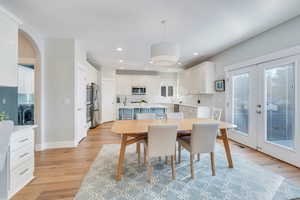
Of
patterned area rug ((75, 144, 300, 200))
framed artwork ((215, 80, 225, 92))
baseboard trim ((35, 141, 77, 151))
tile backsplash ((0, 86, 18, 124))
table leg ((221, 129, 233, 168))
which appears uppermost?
framed artwork ((215, 80, 225, 92))

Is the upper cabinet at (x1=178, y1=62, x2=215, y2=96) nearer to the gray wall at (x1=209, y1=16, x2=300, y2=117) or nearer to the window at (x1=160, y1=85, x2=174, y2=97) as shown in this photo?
the gray wall at (x1=209, y1=16, x2=300, y2=117)

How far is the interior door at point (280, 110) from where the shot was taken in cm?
254

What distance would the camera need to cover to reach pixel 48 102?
342 cm

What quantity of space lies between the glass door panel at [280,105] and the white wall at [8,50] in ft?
15.2

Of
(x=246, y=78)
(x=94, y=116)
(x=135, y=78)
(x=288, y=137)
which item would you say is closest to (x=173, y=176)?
(x=288, y=137)

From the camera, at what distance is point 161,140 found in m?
2.06

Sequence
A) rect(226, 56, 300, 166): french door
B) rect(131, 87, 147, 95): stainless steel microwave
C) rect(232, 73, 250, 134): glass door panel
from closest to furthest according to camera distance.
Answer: rect(226, 56, 300, 166): french door
rect(232, 73, 250, 134): glass door panel
rect(131, 87, 147, 95): stainless steel microwave

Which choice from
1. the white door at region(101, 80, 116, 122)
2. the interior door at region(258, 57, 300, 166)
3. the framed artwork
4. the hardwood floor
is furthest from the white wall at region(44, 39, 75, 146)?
the interior door at region(258, 57, 300, 166)

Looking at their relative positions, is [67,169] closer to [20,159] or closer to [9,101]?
[20,159]

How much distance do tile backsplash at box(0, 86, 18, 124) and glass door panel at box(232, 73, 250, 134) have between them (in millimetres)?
4852

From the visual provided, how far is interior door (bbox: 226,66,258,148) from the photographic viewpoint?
339 centimetres

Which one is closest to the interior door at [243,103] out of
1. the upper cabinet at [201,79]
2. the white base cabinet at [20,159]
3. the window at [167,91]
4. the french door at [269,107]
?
the french door at [269,107]

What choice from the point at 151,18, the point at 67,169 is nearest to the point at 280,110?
the point at 151,18

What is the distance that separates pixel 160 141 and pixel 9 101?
2529mm
